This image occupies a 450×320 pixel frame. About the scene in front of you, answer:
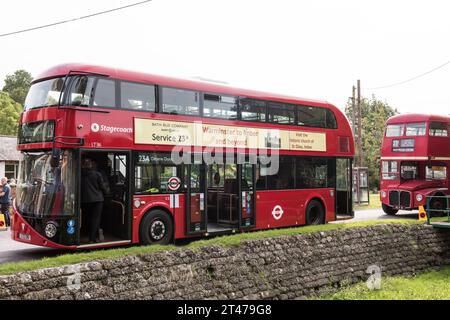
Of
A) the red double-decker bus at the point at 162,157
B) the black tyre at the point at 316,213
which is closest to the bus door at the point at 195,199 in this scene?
the red double-decker bus at the point at 162,157

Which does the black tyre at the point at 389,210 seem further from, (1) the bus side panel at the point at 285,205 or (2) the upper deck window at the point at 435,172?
(1) the bus side panel at the point at 285,205

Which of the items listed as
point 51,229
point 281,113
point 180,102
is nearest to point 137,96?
point 180,102

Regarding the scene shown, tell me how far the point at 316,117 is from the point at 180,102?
5.58 meters

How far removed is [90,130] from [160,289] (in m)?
4.16

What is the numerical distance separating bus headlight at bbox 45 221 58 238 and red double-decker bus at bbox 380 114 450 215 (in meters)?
16.5

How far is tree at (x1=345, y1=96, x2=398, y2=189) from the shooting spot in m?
54.9

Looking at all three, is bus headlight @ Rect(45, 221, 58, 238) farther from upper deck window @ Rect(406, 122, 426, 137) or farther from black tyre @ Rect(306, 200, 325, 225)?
upper deck window @ Rect(406, 122, 426, 137)

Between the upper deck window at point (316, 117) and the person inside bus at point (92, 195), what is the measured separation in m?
7.10

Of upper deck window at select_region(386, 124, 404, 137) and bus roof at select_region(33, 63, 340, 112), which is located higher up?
bus roof at select_region(33, 63, 340, 112)

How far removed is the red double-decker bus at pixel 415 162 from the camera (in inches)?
859

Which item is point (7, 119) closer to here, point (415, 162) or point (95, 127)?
point (415, 162)

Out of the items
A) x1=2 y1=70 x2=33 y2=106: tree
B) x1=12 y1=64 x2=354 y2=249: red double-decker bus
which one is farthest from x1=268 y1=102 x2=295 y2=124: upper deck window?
x1=2 y1=70 x2=33 y2=106: tree

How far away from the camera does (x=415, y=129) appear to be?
2219 centimetres

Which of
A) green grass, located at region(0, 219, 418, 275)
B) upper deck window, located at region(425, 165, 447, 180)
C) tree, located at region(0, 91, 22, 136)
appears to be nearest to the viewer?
green grass, located at region(0, 219, 418, 275)
